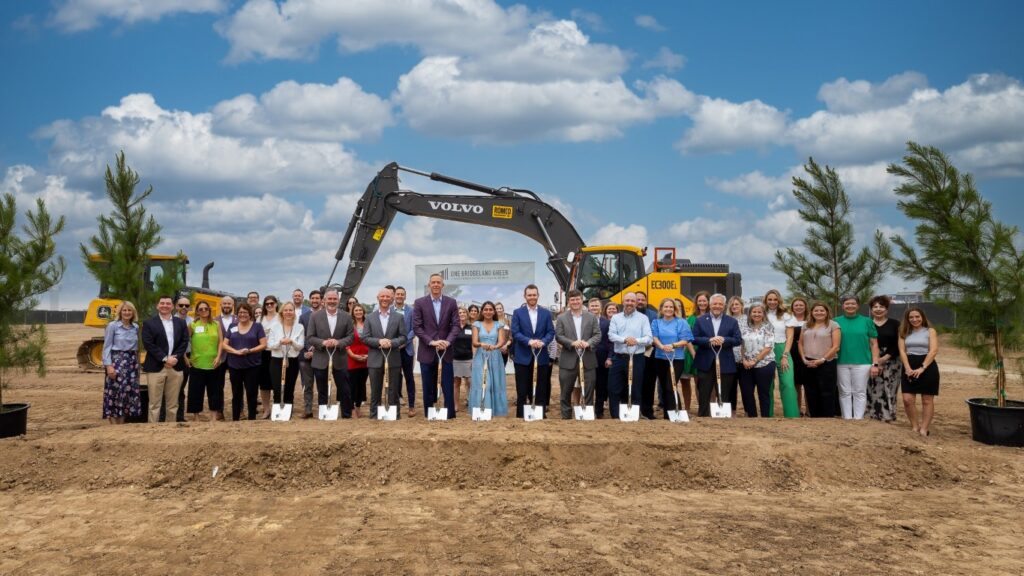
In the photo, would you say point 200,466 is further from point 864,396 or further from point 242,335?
point 864,396

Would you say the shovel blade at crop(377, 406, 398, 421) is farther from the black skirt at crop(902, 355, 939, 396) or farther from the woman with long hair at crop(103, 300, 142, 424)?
the black skirt at crop(902, 355, 939, 396)

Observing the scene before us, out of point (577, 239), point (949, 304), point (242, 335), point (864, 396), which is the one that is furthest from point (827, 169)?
point (242, 335)

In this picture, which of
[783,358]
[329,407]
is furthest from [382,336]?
[783,358]

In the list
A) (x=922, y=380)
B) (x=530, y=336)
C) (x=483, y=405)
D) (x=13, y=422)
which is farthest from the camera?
(x=483, y=405)

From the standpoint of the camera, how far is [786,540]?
219 inches

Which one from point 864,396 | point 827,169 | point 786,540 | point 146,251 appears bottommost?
point 786,540

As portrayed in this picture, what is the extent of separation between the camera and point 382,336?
31.4 ft

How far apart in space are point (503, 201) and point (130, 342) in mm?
11111

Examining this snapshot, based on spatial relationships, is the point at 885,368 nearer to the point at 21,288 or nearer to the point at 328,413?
the point at 328,413

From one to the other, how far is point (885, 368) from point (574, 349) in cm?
376

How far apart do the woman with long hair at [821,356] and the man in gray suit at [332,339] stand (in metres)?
5.62

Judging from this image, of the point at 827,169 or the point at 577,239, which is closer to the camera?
the point at 827,169

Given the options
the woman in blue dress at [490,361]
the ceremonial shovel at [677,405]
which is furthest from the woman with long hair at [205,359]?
the ceremonial shovel at [677,405]

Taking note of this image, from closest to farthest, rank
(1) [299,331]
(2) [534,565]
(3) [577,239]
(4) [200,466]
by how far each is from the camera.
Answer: (2) [534,565] → (4) [200,466] → (1) [299,331] → (3) [577,239]
